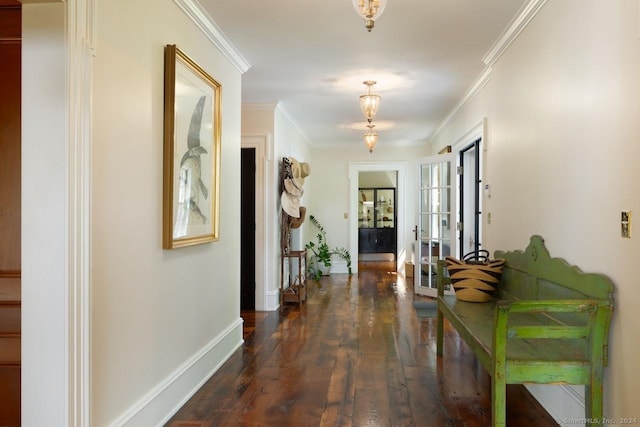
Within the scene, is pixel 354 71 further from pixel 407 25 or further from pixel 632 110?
pixel 632 110

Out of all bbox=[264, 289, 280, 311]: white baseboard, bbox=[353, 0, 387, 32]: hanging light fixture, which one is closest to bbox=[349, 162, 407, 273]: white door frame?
bbox=[264, 289, 280, 311]: white baseboard

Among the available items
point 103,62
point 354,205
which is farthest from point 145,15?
point 354,205

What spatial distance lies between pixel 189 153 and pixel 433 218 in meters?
4.25

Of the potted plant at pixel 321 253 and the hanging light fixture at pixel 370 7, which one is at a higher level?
the hanging light fixture at pixel 370 7

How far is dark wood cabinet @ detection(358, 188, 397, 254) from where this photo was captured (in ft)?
36.6

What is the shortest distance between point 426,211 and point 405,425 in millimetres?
4300

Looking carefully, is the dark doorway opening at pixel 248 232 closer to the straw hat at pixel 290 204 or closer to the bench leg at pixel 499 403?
the straw hat at pixel 290 204

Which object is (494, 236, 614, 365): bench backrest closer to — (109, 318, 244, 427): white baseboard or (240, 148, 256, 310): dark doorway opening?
(109, 318, 244, 427): white baseboard

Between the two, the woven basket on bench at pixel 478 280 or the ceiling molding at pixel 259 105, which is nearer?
the woven basket on bench at pixel 478 280

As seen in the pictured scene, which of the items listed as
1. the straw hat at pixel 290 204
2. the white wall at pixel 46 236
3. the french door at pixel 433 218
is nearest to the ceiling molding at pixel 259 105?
the straw hat at pixel 290 204

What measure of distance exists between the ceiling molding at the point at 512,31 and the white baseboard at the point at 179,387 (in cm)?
310

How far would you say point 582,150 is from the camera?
215 centimetres

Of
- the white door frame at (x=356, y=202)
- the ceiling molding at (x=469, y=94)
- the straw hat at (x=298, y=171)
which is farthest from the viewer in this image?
the white door frame at (x=356, y=202)

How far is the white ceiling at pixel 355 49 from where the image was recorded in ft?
9.38
